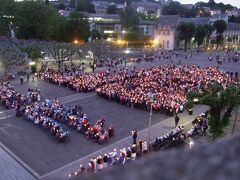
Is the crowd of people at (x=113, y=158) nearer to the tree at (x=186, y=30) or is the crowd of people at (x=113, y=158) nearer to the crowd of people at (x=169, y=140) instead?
the crowd of people at (x=169, y=140)

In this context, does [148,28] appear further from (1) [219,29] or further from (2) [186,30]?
(2) [186,30]

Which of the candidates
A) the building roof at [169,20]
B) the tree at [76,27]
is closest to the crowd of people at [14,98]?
the tree at [76,27]

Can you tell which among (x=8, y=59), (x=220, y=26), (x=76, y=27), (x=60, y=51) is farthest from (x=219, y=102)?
(x=220, y=26)

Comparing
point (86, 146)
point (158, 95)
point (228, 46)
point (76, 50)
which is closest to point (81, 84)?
point (158, 95)

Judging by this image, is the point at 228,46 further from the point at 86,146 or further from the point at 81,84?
the point at 86,146

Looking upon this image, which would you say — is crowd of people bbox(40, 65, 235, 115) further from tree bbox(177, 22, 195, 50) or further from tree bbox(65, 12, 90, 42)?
tree bbox(177, 22, 195, 50)

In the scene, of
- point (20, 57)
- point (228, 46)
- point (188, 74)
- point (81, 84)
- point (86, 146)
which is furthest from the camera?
point (228, 46)
